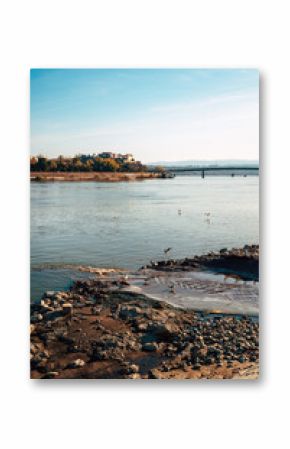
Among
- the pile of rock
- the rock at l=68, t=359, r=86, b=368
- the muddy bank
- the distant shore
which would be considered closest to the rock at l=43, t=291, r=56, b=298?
the muddy bank

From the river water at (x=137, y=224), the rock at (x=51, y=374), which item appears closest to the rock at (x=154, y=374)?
the rock at (x=51, y=374)

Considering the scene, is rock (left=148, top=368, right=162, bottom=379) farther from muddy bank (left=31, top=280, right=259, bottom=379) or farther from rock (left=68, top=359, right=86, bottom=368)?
rock (left=68, top=359, right=86, bottom=368)

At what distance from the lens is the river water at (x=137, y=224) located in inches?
141

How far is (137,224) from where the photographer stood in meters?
3.69

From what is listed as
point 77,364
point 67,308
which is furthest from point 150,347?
point 67,308

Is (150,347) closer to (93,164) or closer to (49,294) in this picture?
(49,294)

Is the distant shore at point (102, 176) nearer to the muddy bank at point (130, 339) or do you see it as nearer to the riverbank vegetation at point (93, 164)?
the riverbank vegetation at point (93, 164)

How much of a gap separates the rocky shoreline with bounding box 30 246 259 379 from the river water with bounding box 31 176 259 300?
134mm

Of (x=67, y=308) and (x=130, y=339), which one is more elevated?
(x=67, y=308)

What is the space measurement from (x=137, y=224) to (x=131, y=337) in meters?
0.78

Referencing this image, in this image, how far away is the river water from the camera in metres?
3.58

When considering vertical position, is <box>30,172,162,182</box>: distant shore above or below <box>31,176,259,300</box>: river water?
above

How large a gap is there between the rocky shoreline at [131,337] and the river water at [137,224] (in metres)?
0.13
